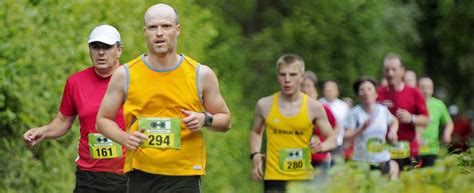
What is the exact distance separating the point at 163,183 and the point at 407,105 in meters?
7.34

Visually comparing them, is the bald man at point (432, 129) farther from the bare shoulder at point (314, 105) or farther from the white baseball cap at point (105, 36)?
the white baseball cap at point (105, 36)

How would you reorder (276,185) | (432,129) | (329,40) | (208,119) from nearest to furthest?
(208,119)
(276,185)
(432,129)
(329,40)

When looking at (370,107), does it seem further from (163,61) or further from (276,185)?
(163,61)

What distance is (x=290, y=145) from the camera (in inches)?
519

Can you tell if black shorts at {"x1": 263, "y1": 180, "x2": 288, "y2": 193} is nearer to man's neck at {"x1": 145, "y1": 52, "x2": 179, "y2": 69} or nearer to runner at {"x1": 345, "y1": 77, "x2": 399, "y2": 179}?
runner at {"x1": 345, "y1": 77, "x2": 399, "y2": 179}

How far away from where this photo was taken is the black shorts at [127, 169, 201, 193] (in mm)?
9219

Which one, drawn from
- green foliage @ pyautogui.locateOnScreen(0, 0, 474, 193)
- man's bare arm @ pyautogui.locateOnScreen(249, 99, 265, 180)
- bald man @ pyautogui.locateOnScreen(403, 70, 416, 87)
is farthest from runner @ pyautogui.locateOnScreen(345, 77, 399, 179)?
man's bare arm @ pyautogui.locateOnScreen(249, 99, 265, 180)

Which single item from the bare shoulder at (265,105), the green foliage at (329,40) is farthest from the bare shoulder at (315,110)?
the green foliage at (329,40)

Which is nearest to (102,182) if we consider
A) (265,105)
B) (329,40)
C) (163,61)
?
(163,61)

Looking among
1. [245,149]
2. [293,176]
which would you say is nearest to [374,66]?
[245,149]

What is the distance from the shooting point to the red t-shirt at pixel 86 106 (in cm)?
1062

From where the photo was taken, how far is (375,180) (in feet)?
22.2

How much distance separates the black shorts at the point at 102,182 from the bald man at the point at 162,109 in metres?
1.44

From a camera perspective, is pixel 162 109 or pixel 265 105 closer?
pixel 162 109
